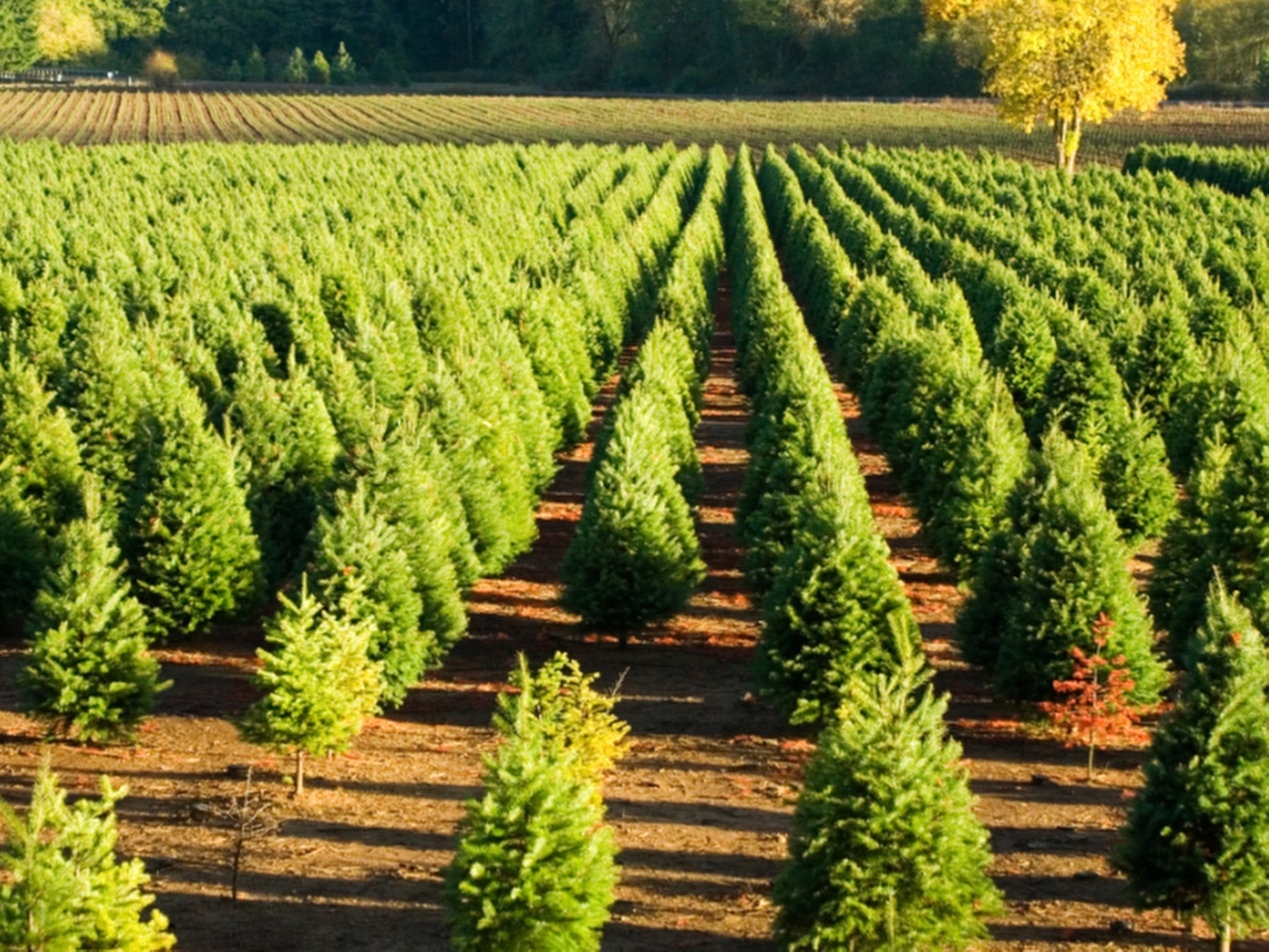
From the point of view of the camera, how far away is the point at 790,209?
2112 inches

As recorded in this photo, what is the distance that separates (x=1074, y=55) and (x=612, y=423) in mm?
54767

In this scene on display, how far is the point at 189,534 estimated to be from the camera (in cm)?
1703

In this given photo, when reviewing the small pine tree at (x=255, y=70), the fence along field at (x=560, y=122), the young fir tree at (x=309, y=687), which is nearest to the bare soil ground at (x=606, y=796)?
the young fir tree at (x=309, y=687)

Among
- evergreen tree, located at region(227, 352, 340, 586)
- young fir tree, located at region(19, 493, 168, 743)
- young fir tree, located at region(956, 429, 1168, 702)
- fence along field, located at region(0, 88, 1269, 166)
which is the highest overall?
fence along field, located at region(0, 88, 1269, 166)

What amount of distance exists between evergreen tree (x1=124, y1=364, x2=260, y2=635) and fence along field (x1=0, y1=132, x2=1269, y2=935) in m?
0.03

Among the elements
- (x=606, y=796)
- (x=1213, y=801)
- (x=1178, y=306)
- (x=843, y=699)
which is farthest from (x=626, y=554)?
(x=1178, y=306)

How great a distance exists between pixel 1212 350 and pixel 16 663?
19.0 meters

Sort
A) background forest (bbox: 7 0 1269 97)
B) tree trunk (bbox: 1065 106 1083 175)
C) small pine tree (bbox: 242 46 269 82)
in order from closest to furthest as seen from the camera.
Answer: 1. tree trunk (bbox: 1065 106 1083 175)
2. background forest (bbox: 7 0 1269 97)
3. small pine tree (bbox: 242 46 269 82)

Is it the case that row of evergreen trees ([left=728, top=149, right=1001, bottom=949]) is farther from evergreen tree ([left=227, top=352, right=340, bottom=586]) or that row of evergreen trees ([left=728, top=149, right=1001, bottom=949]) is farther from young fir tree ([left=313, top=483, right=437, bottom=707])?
evergreen tree ([left=227, top=352, right=340, bottom=586])

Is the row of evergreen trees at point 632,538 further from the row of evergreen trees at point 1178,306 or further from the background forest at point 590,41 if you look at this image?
the background forest at point 590,41

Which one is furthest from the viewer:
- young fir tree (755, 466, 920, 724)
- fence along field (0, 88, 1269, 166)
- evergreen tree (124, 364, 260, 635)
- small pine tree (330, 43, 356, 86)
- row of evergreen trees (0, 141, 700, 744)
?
small pine tree (330, 43, 356, 86)

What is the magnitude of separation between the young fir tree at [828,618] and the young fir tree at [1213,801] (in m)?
3.60

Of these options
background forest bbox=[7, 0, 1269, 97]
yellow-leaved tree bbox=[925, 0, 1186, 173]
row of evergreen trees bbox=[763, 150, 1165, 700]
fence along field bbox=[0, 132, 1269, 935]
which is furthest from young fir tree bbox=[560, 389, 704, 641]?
background forest bbox=[7, 0, 1269, 97]

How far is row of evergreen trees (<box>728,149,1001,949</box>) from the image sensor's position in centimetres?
1003
